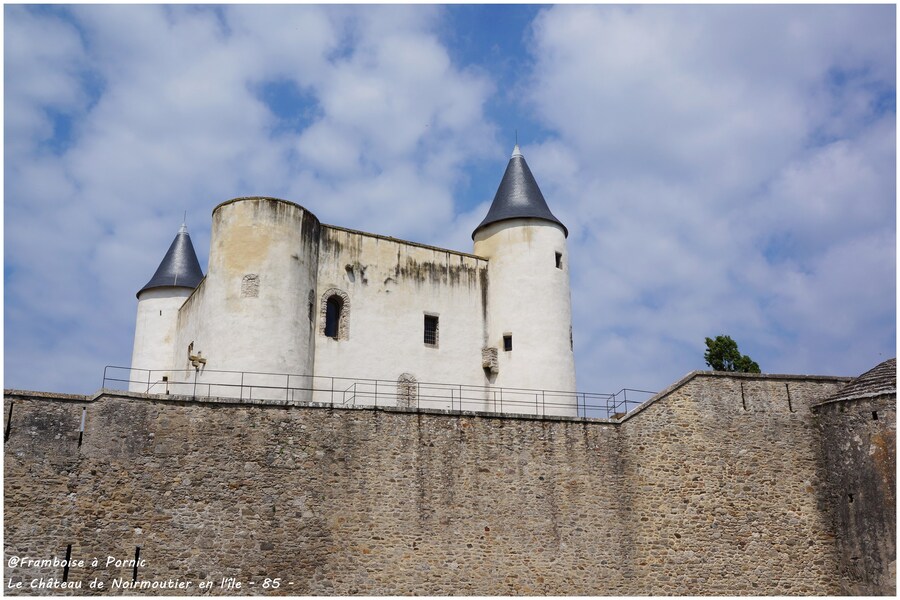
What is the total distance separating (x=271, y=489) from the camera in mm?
17953

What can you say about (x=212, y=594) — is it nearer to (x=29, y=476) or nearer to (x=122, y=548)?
(x=122, y=548)

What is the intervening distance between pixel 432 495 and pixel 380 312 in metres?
6.95

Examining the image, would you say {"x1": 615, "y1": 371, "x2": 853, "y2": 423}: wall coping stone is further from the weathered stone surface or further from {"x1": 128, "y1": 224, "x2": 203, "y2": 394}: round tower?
{"x1": 128, "y1": 224, "x2": 203, "y2": 394}: round tower

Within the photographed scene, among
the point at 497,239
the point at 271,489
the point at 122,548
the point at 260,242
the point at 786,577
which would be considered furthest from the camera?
the point at 497,239

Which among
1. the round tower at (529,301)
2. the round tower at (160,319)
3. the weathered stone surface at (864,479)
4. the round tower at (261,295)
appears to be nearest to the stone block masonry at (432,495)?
the weathered stone surface at (864,479)

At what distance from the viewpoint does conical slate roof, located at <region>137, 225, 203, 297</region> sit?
29.5 meters

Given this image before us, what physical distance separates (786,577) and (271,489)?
12.4 meters

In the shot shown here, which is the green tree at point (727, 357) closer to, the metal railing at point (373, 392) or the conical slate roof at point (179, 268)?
the metal railing at point (373, 392)

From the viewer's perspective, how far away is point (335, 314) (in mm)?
23875

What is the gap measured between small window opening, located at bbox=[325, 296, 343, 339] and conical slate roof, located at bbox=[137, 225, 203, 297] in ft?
26.4

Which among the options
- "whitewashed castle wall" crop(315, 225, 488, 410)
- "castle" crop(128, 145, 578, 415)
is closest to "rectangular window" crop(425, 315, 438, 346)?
"castle" crop(128, 145, 578, 415)

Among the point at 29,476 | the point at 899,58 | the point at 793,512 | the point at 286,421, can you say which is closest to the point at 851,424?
the point at 793,512

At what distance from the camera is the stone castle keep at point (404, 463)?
16969 millimetres

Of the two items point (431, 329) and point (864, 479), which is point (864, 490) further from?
point (431, 329)
